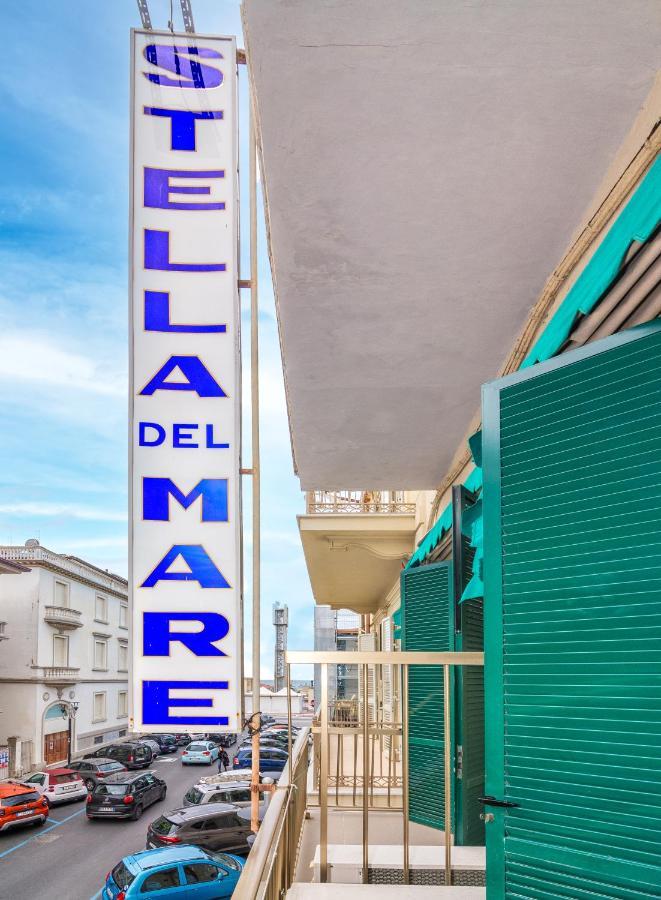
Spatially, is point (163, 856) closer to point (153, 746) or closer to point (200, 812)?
point (200, 812)

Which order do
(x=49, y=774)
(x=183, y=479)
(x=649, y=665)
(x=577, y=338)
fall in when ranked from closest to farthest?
1. (x=649, y=665)
2. (x=577, y=338)
3. (x=183, y=479)
4. (x=49, y=774)

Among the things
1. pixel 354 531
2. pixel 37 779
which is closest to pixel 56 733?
pixel 37 779

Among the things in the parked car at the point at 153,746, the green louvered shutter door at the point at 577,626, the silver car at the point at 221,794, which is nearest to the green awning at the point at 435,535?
the green louvered shutter door at the point at 577,626

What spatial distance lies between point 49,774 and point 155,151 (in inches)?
984

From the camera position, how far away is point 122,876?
41.9ft

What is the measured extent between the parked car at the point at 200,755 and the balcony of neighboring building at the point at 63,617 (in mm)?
8604

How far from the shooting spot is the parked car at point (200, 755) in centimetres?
3475

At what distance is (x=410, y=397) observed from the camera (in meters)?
7.32

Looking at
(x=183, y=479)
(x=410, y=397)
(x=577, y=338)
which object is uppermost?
(x=410, y=397)

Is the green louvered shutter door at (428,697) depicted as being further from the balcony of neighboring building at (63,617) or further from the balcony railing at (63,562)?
the balcony of neighboring building at (63,617)

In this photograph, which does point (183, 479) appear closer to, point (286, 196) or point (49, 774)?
point (286, 196)

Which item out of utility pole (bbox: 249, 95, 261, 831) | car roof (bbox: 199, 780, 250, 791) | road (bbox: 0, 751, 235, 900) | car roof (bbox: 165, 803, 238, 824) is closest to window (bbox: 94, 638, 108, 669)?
road (bbox: 0, 751, 235, 900)

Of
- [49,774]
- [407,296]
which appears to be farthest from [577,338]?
[49,774]

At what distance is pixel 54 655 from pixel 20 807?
17.9 metres
